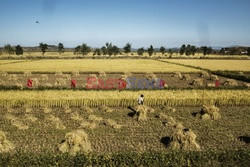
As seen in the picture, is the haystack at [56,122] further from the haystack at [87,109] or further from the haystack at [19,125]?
the haystack at [87,109]

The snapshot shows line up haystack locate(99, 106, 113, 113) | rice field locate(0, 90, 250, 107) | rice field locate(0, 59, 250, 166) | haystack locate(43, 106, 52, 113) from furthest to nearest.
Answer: rice field locate(0, 90, 250, 107) → haystack locate(99, 106, 113, 113) → haystack locate(43, 106, 52, 113) → rice field locate(0, 59, 250, 166)

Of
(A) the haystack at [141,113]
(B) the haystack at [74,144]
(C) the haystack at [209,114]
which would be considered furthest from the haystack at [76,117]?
(C) the haystack at [209,114]

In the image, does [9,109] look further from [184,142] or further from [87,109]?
[184,142]

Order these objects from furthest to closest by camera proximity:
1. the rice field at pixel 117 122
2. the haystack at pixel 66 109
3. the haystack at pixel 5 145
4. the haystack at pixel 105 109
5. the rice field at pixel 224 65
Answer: the rice field at pixel 224 65
the haystack at pixel 105 109
the haystack at pixel 66 109
the rice field at pixel 117 122
the haystack at pixel 5 145

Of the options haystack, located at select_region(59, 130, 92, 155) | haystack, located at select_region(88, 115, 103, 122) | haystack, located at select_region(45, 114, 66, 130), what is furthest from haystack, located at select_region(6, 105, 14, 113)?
haystack, located at select_region(59, 130, 92, 155)

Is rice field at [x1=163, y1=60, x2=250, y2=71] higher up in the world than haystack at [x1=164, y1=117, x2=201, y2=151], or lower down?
higher up

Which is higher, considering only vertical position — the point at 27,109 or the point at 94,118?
the point at 27,109

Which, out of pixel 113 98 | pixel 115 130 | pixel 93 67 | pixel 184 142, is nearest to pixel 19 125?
pixel 115 130

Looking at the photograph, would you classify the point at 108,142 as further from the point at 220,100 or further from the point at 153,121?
the point at 220,100

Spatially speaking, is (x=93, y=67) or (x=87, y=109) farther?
(x=93, y=67)

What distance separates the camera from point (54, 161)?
1312 centimetres

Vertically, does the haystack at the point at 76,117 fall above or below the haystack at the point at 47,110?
below

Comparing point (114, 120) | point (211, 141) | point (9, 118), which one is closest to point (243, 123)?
point (211, 141)

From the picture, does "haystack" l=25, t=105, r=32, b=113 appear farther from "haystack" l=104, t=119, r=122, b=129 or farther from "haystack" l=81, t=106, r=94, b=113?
"haystack" l=104, t=119, r=122, b=129
